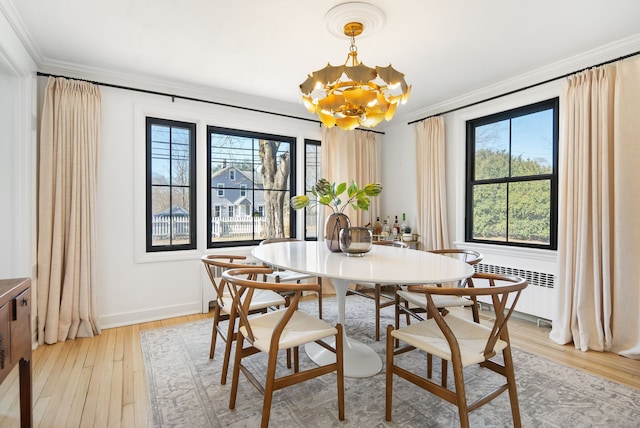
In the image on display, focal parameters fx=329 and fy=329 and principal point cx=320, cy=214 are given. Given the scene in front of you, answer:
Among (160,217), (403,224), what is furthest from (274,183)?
(403,224)

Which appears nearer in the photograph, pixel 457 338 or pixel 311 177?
pixel 457 338

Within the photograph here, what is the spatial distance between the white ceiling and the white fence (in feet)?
4.90

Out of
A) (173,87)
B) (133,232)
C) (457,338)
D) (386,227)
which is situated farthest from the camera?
(386,227)

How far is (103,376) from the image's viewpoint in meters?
2.24

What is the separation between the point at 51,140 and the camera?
2.82 metres

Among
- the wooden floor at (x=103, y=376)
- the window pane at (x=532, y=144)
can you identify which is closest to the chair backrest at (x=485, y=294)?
the wooden floor at (x=103, y=376)

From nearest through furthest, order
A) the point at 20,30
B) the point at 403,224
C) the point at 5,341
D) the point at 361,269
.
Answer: the point at 5,341 < the point at 361,269 < the point at 20,30 < the point at 403,224

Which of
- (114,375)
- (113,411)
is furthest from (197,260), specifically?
(113,411)

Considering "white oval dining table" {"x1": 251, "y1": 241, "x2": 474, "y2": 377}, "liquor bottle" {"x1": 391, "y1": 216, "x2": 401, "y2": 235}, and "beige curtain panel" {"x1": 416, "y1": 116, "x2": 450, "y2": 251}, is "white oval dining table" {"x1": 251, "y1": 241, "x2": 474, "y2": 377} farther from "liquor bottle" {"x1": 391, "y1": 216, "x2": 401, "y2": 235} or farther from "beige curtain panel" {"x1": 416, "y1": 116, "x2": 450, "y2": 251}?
"liquor bottle" {"x1": 391, "y1": 216, "x2": 401, "y2": 235}

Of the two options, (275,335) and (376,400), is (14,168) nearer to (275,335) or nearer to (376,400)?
(275,335)

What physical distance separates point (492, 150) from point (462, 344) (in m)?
2.82

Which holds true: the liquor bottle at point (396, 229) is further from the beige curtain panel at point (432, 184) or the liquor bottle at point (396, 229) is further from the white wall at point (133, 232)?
the white wall at point (133, 232)

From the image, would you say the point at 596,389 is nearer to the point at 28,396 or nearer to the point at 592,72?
the point at 592,72

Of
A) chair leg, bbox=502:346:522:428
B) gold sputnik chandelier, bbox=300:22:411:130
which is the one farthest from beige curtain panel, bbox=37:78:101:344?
chair leg, bbox=502:346:522:428
